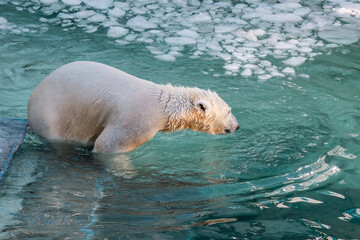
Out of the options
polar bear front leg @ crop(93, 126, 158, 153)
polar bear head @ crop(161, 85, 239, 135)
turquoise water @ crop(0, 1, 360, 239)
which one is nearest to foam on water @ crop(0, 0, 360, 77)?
turquoise water @ crop(0, 1, 360, 239)

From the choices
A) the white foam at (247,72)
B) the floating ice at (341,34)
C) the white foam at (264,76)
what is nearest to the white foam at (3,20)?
the white foam at (247,72)

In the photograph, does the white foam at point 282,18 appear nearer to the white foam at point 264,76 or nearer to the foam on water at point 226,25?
the foam on water at point 226,25

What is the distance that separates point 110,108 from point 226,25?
448 cm

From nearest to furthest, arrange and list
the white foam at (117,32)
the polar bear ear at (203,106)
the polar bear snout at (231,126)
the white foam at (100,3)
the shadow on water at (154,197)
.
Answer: the shadow on water at (154,197) < the polar bear ear at (203,106) < the polar bear snout at (231,126) < the white foam at (117,32) < the white foam at (100,3)

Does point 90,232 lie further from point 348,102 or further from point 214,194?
point 348,102

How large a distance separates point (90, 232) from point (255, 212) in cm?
124

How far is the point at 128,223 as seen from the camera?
311cm

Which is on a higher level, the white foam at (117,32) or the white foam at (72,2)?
the white foam at (72,2)

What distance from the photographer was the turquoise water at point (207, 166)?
3.13 m

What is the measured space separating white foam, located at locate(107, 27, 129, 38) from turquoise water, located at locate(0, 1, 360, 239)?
48cm

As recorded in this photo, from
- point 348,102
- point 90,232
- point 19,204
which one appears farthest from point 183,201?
point 348,102

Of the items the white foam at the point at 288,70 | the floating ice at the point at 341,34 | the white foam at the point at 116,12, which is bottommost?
the white foam at the point at 288,70

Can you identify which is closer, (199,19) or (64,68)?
(64,68)

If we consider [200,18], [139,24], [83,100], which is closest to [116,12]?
[139,24]
